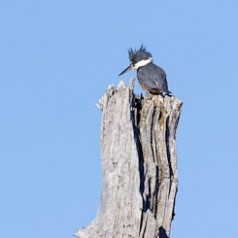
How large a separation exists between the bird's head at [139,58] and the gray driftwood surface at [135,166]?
16.2 ft

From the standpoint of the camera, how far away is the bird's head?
17.2m

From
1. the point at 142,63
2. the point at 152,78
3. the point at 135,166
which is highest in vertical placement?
the point at 142,63

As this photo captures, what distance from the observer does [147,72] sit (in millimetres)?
16781

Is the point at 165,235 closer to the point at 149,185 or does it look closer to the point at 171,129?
the point at 149,185

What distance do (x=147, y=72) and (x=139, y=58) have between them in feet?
2.27

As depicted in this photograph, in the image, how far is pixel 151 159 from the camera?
1165 cm

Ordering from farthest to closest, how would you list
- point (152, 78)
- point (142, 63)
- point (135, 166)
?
point (142, 63) < point (152, 78) < point (135, 166)

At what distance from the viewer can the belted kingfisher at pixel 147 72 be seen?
15836 millimetres

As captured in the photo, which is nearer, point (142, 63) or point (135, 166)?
point (135, 166)

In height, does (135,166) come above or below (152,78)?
below

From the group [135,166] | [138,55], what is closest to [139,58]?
[138,55]

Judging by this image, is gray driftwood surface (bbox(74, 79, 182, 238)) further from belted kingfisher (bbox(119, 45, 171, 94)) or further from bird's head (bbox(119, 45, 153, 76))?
bird's head (bbox(119, 45, 153, 76))

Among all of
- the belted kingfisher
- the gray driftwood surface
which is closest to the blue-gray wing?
the belted kingfisher

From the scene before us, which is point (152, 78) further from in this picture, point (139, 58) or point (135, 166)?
point (135, 166)
